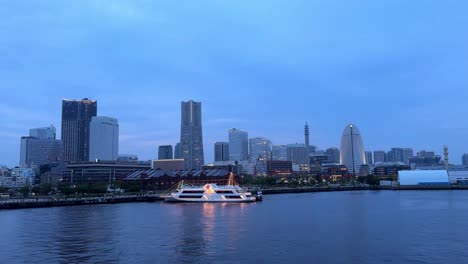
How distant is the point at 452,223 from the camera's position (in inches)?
2194

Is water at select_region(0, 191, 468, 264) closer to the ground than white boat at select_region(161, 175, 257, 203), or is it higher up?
closer to the ground

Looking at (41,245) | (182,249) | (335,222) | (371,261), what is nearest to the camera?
(371,261)

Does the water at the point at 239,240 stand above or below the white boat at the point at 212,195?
below

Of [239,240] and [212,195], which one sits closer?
[239,240]

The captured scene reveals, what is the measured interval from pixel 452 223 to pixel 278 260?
1273 inches

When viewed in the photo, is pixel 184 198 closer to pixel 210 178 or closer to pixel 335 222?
pixel 335 222

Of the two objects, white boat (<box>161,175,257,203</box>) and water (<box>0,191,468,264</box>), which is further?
white boat (<box>161,175,257,203</box>)

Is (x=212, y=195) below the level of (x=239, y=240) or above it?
above

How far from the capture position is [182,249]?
3834 centimetres

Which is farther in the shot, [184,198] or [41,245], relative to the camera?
[184,198]

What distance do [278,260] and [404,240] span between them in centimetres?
1557

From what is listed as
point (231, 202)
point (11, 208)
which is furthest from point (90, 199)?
point (231, 202)

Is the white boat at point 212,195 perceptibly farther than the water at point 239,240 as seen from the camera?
Yes

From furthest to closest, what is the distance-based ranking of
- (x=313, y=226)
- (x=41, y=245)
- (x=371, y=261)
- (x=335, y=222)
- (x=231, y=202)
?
(x=231, y=202) < (x=335, y=222) < (x=313, y=226) < (x=41, y=245) < (x=371, y=261)
